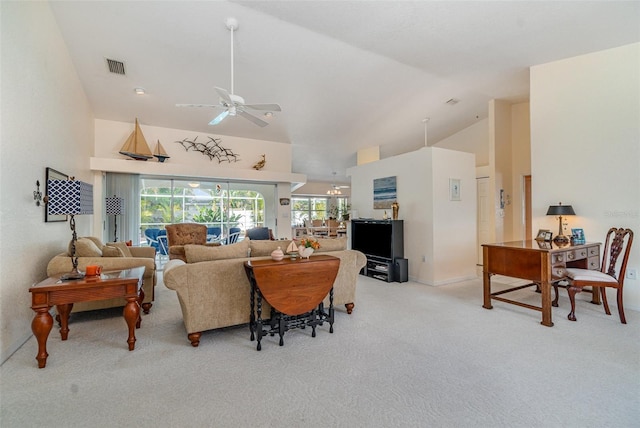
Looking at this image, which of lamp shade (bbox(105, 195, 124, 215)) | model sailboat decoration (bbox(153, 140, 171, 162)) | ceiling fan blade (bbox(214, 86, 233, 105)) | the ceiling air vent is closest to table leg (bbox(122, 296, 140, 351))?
ceiling fan blade (bbox(214, 86, 233, 105))

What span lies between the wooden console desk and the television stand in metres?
1.62

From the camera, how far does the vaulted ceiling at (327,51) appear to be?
3184mm

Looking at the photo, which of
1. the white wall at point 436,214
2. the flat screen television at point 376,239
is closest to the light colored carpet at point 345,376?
the white wall at point 436,214

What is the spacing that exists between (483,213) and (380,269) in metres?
2.73

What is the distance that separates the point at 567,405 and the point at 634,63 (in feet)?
13.0

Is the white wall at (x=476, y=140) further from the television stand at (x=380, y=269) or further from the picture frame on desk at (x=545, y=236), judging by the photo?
the television stand at (x=380, y=269)

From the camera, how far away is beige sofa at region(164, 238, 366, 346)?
2562mm

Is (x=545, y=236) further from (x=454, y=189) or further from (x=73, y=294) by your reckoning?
(x=73, y=294)

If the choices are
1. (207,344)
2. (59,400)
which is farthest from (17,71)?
(207,344)

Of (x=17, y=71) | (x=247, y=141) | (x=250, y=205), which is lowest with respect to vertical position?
(x=250, y=205)

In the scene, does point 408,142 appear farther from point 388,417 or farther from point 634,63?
point 388,417

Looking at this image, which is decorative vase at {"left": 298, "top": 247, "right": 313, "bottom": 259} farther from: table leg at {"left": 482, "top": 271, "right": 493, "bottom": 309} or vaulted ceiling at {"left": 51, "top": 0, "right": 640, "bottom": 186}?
vaulted ceiling at {"left": 51, "top": 0, "right": 640, "bottom": 186}

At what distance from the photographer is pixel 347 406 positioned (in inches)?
69.4

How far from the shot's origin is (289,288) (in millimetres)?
2590
